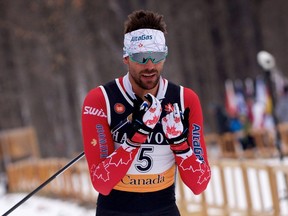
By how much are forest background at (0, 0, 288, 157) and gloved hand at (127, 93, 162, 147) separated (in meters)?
14.8

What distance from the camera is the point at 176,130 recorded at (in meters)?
3.09

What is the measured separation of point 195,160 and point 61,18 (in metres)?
19.5

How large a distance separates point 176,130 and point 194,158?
0.29 meters

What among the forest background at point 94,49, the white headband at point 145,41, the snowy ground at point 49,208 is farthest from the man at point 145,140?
the forest background at point 94,49

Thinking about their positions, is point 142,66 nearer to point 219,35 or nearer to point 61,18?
point 61,18

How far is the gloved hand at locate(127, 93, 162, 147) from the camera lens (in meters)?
2.99

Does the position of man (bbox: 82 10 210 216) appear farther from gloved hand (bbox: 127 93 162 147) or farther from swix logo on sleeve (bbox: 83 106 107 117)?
gloved hand (bbox: 127 93 162 147)

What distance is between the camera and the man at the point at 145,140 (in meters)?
3.22

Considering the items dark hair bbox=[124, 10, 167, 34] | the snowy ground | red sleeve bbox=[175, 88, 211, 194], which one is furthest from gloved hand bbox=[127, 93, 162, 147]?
the snowy ground

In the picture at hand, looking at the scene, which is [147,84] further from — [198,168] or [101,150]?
[198,168]

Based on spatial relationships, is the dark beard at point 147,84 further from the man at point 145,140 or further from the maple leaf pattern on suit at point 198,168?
the maple leaf pattern on suit at point 198,168

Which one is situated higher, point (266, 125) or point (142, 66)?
point (142, 66)

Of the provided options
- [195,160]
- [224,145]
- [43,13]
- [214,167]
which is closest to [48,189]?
[224,145]

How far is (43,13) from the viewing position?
75.7ft
